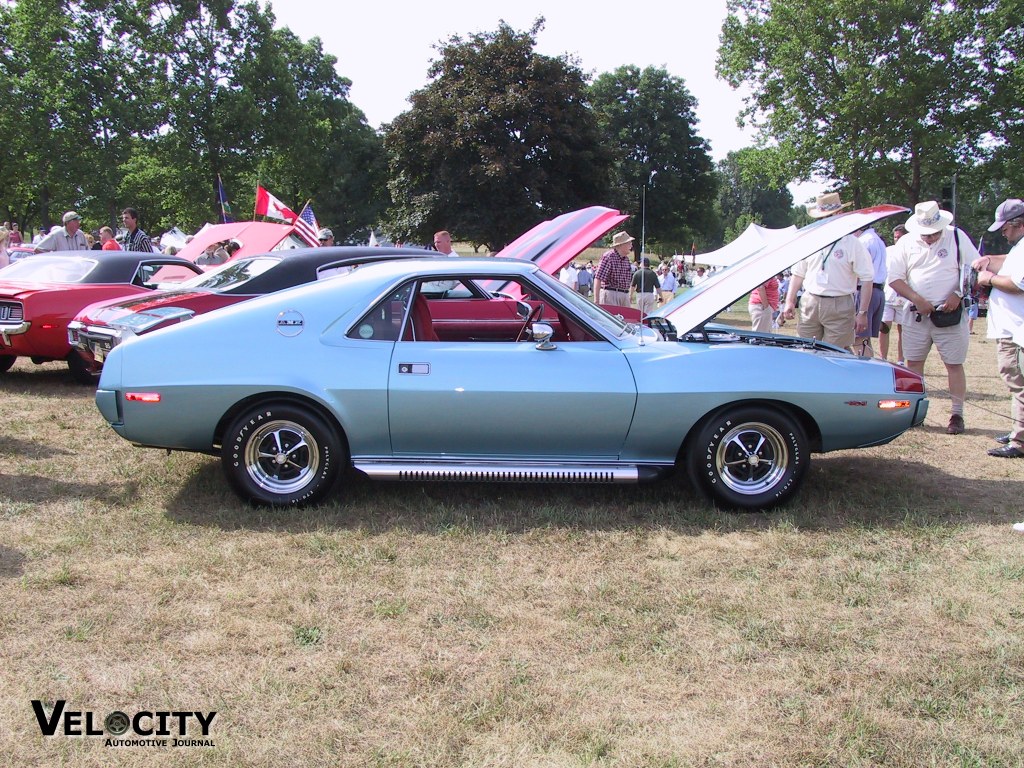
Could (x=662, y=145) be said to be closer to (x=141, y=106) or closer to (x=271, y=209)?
(x=141, y=106)

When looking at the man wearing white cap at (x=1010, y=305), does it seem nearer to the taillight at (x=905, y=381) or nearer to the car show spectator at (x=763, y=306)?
the taillight at (x=905, y=381)

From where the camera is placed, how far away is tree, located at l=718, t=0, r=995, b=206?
30.3m

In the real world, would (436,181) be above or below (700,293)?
above

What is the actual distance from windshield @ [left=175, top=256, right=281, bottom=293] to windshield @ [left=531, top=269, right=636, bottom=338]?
3.00 metres

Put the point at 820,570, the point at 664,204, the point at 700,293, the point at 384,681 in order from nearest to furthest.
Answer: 1. the point at 384,681
2. the point at 820,570
3. the point at 700,293
4. the point at 664,204

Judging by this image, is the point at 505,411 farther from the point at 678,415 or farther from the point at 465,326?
the point at 465,326

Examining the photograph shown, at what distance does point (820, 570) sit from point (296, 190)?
48.8m

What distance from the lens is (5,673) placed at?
298 cm

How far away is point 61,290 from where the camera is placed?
796 cm

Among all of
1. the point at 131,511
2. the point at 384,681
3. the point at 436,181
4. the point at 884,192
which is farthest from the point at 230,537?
the point at 884,192

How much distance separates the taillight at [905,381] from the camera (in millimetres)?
4777

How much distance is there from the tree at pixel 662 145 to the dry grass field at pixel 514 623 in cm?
4327

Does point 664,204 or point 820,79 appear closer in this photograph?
point 820,79

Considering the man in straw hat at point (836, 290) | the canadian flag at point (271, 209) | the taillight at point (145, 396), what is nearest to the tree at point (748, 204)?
the canadian flag at point (271, 209)
